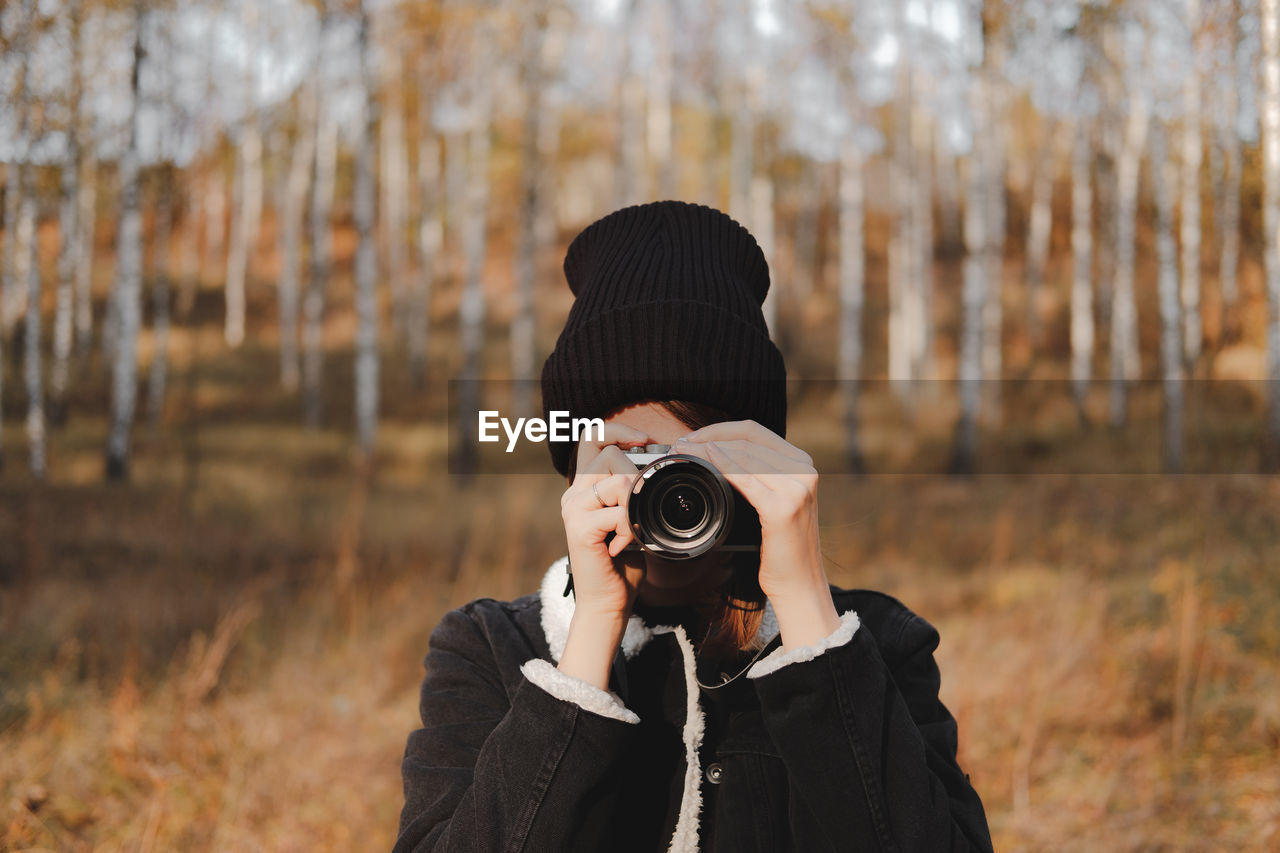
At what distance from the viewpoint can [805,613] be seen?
3.52ft

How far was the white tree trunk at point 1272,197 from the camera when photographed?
6801 millimetres

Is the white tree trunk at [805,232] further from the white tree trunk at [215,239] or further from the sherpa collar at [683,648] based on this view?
the sherpa collar at [683,648]

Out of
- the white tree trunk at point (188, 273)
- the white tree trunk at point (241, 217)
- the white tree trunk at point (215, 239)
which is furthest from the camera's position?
the white tree trunk at point (215, 239)

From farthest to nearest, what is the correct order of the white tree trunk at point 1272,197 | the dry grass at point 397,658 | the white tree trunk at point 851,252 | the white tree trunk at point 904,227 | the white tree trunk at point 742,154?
the white tree trunk at point 742,154 → the white tree trunk at point 904,227 → the white tree trunk at point 851,252 → the white tree trunk at point 1272,197 → the dry grass at point 397,658

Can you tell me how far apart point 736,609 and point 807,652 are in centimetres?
20

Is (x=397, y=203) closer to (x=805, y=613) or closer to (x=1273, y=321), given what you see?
(x=1273, y=321)

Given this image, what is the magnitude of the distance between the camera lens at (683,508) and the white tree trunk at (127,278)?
10.5m

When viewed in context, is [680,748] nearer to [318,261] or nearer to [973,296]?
[973,296]

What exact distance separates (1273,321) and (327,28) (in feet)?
37.4

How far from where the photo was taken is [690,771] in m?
1.12

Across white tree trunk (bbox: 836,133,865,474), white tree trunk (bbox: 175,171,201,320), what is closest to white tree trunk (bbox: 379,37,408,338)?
white tree trunk (bbox: 175,171,201,320)

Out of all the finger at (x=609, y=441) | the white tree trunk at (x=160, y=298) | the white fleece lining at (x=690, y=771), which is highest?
the white tree trunk at (x=160, y=298)

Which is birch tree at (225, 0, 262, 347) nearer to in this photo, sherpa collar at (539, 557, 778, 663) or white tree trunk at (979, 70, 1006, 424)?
white tree trunk at (979, 70, 1006, 424)

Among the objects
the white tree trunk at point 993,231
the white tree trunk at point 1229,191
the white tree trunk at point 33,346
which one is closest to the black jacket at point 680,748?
the white tree trunk at point 1229,191
